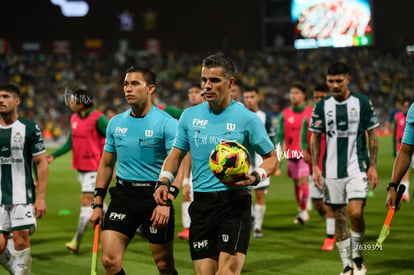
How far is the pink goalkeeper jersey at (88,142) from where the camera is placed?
396 inches

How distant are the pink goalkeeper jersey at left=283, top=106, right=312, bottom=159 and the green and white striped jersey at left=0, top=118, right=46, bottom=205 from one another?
645 cm

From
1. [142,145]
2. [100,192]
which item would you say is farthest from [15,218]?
[142,145]

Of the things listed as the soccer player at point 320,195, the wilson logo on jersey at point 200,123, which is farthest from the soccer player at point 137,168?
the soccer player at point 320,195

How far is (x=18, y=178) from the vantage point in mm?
7012

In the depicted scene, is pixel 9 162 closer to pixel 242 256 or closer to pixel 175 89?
pixel 242 256

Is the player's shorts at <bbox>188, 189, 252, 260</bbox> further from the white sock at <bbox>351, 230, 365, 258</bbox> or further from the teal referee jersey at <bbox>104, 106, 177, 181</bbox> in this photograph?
the white sock at <bbox>351, 230, 365, 258</bbox>

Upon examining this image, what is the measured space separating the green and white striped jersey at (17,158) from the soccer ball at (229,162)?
2.74 meters

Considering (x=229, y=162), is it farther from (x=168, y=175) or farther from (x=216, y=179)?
(x=168, y=175)

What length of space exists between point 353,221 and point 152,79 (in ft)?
9.54

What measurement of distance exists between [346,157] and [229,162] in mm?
3339

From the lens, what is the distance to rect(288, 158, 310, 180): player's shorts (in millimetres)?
12227

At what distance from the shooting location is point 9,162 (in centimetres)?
700

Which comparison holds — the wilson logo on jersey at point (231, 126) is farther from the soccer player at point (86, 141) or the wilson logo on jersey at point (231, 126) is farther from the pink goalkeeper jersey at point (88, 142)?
the pink goalkeeper jersey at point (88, 142)

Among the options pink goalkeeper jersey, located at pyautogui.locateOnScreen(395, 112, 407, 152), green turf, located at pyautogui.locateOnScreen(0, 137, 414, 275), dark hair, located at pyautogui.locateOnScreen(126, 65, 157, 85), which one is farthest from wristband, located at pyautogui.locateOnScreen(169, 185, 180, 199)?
pink goalkeeper jersey, located at pyautogui.locateOnScreen(395, 112, 407, 152)
